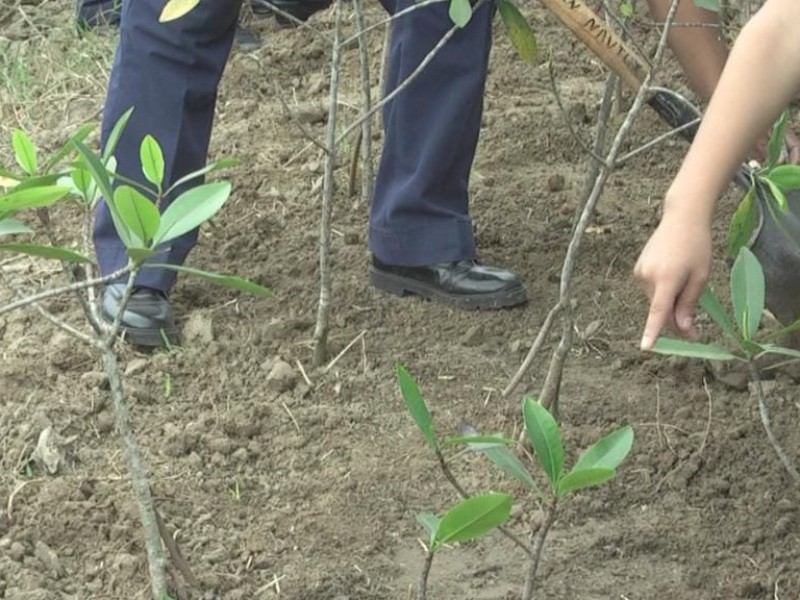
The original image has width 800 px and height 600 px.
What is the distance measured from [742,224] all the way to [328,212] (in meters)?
0.75

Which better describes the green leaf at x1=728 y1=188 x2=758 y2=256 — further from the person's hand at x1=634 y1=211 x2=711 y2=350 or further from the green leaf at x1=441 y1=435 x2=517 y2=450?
the green leaf at x1=441 y1=435 x2=517 y2=450

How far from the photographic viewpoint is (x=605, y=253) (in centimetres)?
306

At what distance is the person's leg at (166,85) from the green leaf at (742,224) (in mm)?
1079

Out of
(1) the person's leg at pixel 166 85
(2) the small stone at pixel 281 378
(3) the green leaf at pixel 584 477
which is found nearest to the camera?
(3) the green leaf at pixel 584 477

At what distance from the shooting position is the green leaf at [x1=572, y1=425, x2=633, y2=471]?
5.39 feet

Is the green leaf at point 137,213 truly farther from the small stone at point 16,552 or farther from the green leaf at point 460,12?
the green leaf at point 460,12

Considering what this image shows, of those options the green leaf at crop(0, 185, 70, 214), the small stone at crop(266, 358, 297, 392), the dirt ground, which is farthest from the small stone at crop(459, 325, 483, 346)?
the green leaf at crop(0, 185, 70, 214)

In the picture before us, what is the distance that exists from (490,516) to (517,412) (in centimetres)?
91

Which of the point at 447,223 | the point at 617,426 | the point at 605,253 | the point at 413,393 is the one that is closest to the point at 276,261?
the point at 447,223

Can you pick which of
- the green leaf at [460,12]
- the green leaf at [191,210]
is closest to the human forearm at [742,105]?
the green leaf at [191,210]

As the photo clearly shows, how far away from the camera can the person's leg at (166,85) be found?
2684 millimetres

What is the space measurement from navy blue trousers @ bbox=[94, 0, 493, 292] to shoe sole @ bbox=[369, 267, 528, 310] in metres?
0.04

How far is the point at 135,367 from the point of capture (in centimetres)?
262

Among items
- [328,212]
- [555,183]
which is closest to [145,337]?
[328,212]
